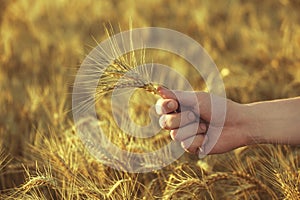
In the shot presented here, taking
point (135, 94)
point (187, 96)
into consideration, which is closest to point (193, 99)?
point (187, 96)

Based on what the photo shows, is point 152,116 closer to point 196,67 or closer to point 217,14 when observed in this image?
point 196,67

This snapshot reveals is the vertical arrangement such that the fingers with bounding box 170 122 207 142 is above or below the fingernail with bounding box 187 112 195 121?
below

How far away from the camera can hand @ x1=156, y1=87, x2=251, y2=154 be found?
167cm

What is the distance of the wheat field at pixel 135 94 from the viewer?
5.71 ft

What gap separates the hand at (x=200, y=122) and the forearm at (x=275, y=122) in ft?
0.07

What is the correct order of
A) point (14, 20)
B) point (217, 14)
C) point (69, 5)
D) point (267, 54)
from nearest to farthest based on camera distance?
1. point (267, 54)
2. point (14, 20)
3. point (217, 14)
4. point (69, 5)

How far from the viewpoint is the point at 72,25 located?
13.7 feet

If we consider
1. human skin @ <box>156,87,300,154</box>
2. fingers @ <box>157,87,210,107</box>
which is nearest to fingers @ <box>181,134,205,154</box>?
human skin @ <box>156,87,300,154</box>

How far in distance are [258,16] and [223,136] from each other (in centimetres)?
254

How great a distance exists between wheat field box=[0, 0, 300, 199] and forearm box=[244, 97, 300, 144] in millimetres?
47

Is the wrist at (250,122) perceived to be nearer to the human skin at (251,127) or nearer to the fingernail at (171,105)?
the human skin at (251,127)

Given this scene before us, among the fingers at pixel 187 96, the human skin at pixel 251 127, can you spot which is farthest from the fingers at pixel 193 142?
the fingers at pixel 187 96

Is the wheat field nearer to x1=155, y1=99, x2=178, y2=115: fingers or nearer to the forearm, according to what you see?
the forearm

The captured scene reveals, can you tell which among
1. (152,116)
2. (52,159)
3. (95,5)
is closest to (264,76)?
(152,116)
